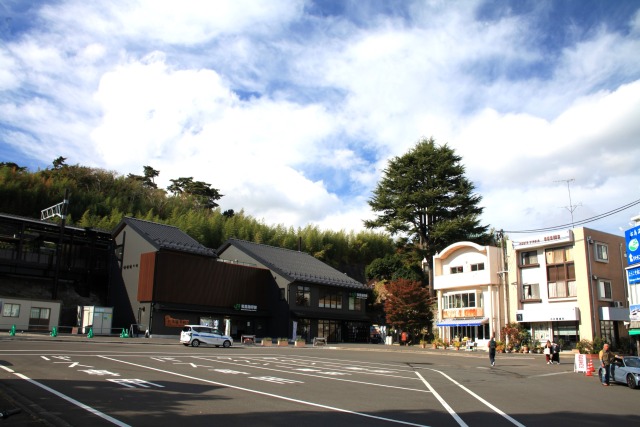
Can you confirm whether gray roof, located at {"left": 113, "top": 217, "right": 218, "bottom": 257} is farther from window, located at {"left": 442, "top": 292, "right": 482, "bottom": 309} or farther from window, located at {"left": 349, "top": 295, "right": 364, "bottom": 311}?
window, located at {"left": 442, "top": 292, "right": 482, "bottom": 309}

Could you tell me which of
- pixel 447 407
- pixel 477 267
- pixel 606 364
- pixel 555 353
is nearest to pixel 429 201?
pixel 477 267

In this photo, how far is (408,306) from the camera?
43969mm

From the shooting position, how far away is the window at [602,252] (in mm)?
38544

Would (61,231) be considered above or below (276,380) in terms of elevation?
above

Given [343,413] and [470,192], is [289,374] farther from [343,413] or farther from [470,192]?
[470,192]

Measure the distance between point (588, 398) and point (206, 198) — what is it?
231 ft

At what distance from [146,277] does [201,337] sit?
1064cm

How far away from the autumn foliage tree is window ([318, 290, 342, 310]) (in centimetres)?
734

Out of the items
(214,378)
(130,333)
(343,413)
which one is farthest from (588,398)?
(130,333)

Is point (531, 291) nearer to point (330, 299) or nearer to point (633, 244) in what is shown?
point (633, 244)

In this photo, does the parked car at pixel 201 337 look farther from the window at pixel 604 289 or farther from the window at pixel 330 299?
the window at pixel 604 289

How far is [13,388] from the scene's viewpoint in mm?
11203

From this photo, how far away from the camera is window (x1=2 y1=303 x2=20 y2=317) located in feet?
117

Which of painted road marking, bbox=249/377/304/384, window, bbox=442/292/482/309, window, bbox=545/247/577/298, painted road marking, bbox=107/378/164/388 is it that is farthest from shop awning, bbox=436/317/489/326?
painted road marking, bbox=107/378/164/388
